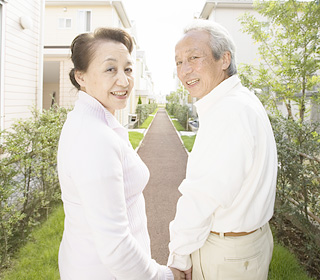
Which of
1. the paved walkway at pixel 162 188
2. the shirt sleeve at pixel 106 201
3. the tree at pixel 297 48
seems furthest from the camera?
the tree at pixel 297 48

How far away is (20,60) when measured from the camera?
860 centimetres

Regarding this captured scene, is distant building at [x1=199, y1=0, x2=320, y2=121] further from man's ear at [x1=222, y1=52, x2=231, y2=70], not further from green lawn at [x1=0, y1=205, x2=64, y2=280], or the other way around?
man's ear at [x1=222, y1=52, x2=231, y2=70]

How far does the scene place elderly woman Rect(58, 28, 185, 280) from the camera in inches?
53.5

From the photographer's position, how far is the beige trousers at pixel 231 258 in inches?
71.2

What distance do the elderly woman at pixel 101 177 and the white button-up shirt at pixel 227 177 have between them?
0.25 metres

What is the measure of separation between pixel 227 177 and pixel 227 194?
9cm

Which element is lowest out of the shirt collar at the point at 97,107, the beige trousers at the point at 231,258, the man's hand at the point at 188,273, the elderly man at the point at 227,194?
the man's hand at the point at 188,273

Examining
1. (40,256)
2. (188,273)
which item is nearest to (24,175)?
(40,256)

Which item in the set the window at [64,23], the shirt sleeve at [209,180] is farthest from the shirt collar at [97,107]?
the window at [64,23]

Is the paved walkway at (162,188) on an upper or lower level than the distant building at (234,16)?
lower

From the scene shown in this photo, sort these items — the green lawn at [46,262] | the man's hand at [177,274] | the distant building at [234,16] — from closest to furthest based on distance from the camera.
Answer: the man's hand at [177,274], the green lawn at [46,262], the distant building at [234,16]

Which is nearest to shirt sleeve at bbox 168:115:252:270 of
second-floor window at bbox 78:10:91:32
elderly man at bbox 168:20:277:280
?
elderly man at bbox 168:20:277:280

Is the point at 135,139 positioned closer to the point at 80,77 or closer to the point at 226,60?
the point at 226,60

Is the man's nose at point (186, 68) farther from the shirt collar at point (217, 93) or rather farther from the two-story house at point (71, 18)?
the two-story house at point (71, 18)
